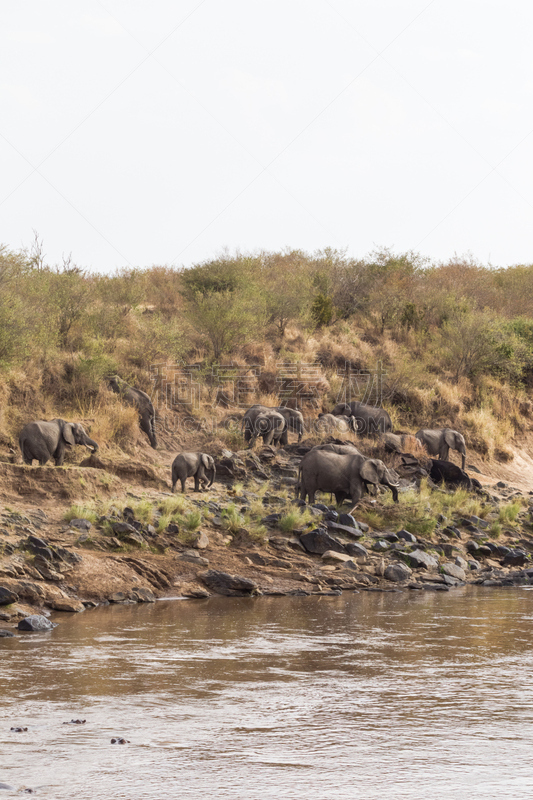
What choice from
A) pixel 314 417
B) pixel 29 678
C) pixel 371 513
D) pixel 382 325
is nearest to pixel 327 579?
pixel 371 513

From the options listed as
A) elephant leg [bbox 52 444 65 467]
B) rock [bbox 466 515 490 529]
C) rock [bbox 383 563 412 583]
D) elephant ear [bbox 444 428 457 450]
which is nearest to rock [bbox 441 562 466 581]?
rock [bbox 383 563 412 583]

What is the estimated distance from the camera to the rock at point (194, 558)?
1205 centimetres

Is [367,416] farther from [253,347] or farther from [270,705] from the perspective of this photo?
[270,705]

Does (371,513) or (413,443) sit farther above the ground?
(413,443)

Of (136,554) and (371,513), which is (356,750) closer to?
(136,554)

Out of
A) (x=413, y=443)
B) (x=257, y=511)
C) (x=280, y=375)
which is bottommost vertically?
(x=257, y=511)

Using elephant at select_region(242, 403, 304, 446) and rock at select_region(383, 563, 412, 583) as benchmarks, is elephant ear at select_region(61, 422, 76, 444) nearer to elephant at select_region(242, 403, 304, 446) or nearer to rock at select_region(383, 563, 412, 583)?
elephant at select_region(242, 403, 304, 446)

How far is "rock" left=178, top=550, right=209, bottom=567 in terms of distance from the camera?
12.1m

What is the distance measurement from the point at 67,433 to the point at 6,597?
21.2 ft

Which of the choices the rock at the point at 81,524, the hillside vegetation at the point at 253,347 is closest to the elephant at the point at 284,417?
the hillside vegetation at the point at 253,347

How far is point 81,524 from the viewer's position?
12.5 m

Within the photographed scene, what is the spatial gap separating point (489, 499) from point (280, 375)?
27.7 ft

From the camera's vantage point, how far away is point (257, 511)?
1459 cm

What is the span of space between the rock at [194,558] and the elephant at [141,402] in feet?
24.1
